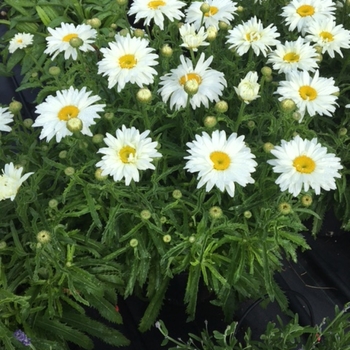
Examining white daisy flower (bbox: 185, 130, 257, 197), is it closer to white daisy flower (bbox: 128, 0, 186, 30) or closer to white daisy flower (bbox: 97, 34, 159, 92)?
white daisy flower (bbox: 97, 34, 159, 92)

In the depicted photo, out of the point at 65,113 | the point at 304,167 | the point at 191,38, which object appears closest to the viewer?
the point at 304,167

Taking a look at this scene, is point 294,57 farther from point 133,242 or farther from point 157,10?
point 133,242

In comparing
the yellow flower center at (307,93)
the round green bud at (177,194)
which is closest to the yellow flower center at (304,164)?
the yellow flower center at (307,93)

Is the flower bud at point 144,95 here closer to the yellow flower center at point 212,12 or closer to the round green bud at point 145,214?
the round green bud at point 145,214

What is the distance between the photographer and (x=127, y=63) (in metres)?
1.42

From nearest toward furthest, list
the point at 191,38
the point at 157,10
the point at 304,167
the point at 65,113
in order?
the point at 304,167 < the point at 65,113 < the point at 191,38 < the point at 157,10

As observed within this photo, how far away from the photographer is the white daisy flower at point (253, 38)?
154cm

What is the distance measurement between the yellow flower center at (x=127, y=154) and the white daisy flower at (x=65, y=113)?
12 centimetres

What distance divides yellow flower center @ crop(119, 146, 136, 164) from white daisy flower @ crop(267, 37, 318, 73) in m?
0.57

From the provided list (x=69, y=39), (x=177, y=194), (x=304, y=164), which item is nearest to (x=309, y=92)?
(x=304, y=164)

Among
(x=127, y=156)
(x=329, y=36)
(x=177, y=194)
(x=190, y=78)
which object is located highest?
(x=329, y=36)

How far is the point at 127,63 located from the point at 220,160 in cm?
44

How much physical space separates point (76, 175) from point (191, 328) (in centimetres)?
84

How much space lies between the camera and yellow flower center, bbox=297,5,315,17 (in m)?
1.65
